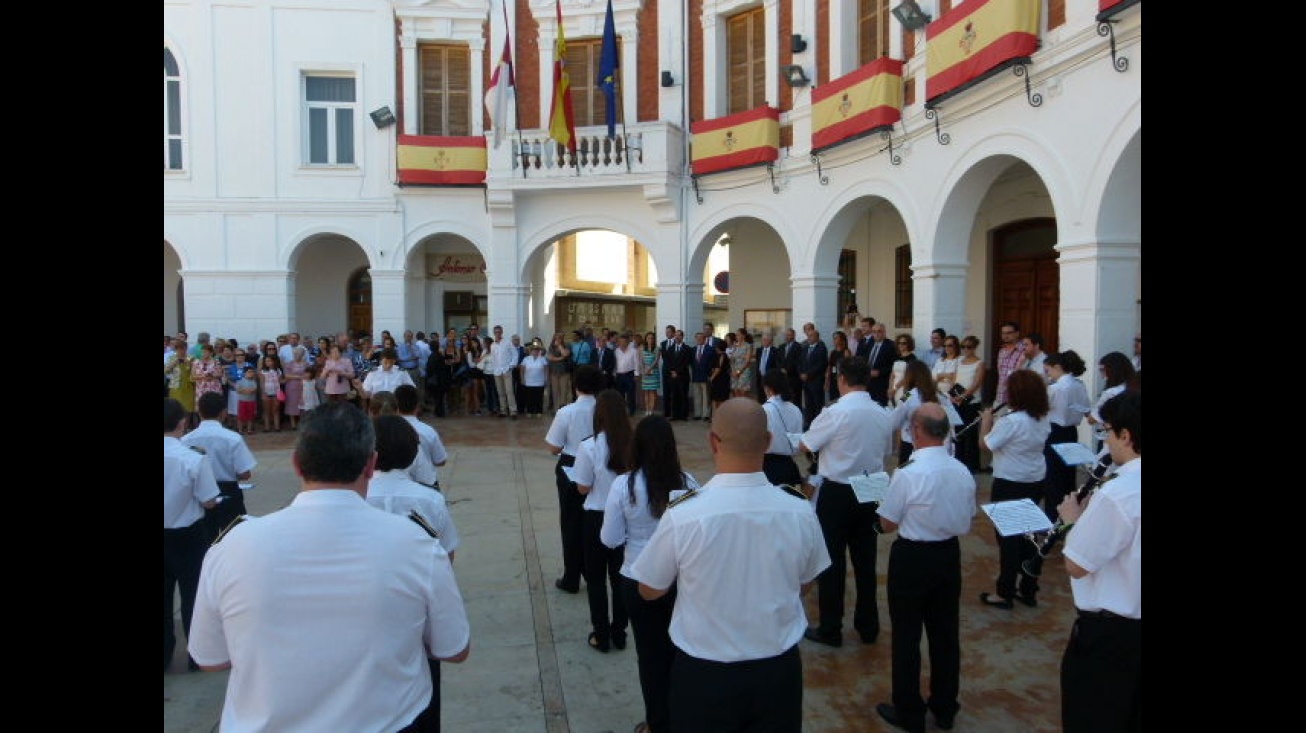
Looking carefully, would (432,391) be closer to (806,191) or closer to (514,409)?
(514,409)

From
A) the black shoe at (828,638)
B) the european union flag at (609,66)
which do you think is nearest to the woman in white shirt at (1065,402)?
the black shoe at (828,638)

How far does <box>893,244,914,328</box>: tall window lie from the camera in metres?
16.0

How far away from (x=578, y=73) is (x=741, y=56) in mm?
3836

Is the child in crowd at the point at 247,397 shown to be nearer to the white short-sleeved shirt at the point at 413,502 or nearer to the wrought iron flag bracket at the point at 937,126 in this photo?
the wrought iron flag bracket at the point at 937,126

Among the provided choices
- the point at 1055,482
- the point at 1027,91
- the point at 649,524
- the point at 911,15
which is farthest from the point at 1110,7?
the point at 649,524

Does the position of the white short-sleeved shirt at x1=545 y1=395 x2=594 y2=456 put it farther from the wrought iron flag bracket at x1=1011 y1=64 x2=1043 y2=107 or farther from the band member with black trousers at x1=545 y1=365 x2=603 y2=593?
the wrought iron flag bracket at x1=1011 y1=64 x2=1043 y2=107

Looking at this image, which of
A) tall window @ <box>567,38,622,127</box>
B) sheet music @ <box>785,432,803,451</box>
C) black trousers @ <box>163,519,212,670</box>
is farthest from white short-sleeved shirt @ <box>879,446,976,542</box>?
tall window @ <box>567,38,622,127</box>

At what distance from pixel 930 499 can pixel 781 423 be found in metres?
1.87

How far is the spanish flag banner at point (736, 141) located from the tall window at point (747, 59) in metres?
0.79

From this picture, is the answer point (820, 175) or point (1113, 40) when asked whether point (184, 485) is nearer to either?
point (1113, 40)

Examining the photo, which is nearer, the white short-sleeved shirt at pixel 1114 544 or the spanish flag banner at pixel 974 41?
the white short-sleeved shirt at pixel 1114 544

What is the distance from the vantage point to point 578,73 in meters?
18.2

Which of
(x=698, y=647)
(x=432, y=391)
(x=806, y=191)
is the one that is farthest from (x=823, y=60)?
(x=698, y=647)

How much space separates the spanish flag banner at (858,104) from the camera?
12.0 metres
